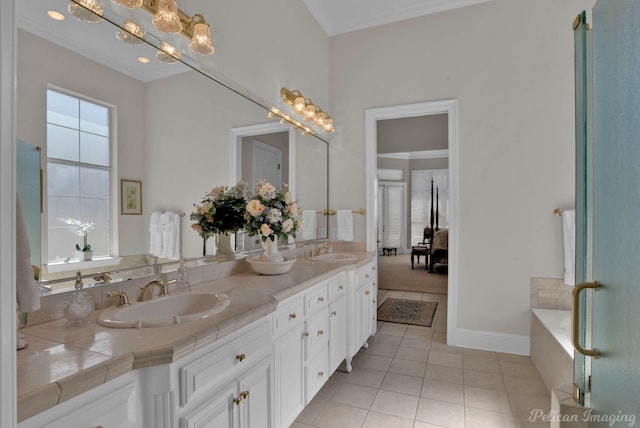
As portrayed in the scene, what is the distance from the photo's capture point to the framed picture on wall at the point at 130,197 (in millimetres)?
1447

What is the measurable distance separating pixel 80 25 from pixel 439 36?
3034mm

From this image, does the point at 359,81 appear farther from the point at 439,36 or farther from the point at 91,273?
the point at 91,273

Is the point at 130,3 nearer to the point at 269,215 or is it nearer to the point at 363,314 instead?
the point at 269,215

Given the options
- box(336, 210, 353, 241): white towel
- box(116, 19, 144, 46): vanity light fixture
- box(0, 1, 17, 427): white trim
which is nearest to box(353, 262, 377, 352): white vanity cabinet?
box(336, 210, 353, 241): white towel

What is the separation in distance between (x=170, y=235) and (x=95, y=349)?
2.68ft

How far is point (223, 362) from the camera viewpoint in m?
1.18

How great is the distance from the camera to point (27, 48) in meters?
1.09

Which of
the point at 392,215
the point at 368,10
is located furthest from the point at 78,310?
the point at 392,215

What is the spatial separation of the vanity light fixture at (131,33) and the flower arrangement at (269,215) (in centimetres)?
95

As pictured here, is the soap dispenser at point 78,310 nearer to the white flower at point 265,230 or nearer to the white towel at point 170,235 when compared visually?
the white towel at point 170,235

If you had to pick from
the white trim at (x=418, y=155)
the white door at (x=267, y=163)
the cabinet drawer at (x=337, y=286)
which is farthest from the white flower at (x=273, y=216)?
the white trim at (x=418, y=155)

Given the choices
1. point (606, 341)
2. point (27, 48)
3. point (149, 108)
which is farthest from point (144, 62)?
point (606, 341)

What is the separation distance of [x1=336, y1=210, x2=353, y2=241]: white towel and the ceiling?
6.47ft

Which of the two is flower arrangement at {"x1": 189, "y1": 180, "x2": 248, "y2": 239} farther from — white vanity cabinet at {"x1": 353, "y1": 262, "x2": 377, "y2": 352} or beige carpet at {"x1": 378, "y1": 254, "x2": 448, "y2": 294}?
beige carpet at {"x1": 378, "y1": 254, "x2": 448, "y2": 294}
